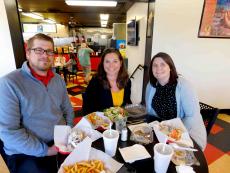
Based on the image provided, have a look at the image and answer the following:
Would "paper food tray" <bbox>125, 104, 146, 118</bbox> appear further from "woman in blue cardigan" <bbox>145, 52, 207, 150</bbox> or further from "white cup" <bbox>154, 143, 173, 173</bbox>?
"white cup" <bbox>154, 143, 173, 173</bbox>

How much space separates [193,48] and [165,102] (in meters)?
1.88

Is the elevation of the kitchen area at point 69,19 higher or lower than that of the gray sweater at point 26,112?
higher

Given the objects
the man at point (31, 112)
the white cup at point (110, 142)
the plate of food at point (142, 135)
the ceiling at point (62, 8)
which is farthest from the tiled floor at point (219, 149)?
the ceiling at point (62, 8)

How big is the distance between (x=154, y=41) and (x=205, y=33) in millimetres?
859

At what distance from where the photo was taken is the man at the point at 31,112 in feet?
3.67

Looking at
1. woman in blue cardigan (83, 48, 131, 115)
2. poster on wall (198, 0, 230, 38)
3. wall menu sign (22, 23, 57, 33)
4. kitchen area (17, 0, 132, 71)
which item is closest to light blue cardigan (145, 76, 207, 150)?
woman in blue cardigan (83, 48, 131, 115)

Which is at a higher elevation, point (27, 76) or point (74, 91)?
point (27, 76)

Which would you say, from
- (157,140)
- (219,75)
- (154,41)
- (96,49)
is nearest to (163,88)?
(157,140)

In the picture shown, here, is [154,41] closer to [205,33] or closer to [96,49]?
[205,33]

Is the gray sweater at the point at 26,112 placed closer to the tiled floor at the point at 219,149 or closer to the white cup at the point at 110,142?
the white cup at the point at 110,142

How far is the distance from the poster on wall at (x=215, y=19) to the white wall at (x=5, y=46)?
120 inches

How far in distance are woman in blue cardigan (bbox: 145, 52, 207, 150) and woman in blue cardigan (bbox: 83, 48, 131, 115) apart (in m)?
0.32

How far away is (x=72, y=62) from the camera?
217 inches

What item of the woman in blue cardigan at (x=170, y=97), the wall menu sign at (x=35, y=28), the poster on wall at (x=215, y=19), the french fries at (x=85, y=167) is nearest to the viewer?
the french fries at (x=85, y=167)
